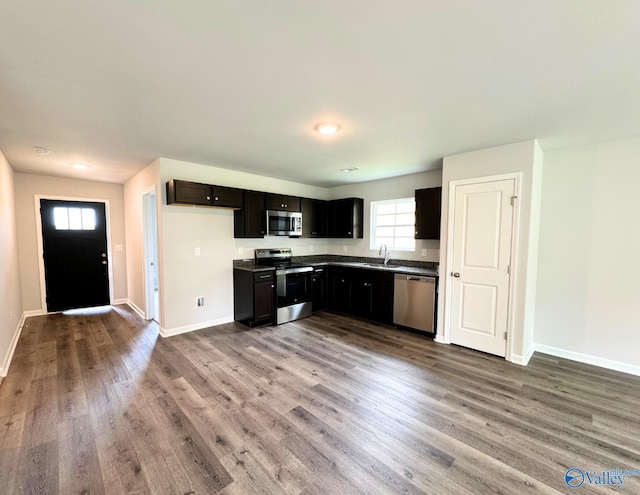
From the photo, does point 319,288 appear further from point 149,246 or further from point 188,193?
point 149,246

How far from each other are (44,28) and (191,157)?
7.89 ft

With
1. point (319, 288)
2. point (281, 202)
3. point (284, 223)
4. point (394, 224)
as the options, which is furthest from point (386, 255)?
point (281, 202)

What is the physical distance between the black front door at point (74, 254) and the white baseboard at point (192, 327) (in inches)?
109

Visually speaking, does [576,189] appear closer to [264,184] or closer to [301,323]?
[301,323]

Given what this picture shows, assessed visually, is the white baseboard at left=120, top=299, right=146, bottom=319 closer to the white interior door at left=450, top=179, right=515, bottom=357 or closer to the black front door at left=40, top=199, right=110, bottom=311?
the black front door at left=40, top=199, right=110, bottom=311

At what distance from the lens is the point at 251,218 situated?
4473 mm

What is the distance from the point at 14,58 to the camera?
1631 millimetres

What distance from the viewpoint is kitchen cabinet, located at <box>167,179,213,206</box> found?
3654 mm

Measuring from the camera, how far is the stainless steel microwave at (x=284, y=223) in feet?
15.4

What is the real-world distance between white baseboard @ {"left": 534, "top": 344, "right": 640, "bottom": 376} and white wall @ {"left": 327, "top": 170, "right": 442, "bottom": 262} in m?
1.77

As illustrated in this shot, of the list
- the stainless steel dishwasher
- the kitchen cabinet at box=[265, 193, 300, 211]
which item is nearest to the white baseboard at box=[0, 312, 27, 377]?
the kitchen cabinet at box=[265, 193, 300, 211]

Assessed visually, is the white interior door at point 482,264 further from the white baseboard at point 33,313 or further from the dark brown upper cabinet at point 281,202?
the white baseboard at point 33,313

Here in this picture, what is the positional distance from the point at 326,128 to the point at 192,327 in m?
3.43

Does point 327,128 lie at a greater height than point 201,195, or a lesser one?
greater
